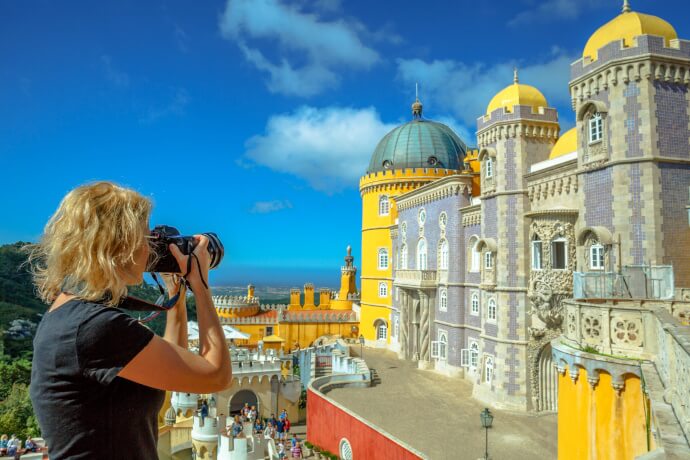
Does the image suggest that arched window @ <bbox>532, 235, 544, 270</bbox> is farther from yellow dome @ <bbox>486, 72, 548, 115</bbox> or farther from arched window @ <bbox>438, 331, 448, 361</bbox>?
arched window @ <bbox>438, 331, 448, 361</bbox>

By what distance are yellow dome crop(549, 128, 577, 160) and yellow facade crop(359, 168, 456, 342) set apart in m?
13.4

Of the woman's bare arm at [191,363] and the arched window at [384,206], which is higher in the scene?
the arched window at [384,206]

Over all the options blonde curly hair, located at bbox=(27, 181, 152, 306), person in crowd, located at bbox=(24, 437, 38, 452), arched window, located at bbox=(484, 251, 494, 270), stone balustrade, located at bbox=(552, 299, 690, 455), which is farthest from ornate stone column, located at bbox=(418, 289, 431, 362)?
blonde curly hair, located at bbox=(27, 181, 152, 306)

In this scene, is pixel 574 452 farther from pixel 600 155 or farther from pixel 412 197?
pixel 412 197

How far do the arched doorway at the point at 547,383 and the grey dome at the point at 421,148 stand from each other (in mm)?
16693

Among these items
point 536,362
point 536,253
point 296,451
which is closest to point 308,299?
point 296,451

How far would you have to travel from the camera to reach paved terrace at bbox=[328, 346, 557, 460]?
1460cm

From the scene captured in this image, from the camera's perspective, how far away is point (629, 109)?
45.2 feet

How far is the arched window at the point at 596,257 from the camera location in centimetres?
1412

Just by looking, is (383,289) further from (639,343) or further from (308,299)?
(639,343)

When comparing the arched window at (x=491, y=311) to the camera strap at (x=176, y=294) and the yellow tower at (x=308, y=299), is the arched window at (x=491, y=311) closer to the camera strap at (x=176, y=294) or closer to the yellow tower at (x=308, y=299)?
the camera strap at (x=176, y=294)

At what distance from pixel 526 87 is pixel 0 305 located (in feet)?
145

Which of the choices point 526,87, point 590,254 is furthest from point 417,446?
point 526,87

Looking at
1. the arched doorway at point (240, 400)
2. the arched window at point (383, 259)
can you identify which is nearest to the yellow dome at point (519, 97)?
the arched window at point (383, 259)
